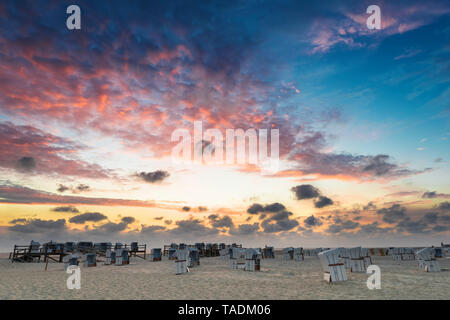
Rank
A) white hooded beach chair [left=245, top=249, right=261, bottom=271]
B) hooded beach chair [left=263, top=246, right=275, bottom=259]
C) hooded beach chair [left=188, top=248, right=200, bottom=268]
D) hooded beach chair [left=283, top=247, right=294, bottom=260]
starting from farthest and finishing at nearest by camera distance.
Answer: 1. hooded beach chair [left=263, top=246, right=275, bottom=259]
2. hooded beach chair [left=283, top=247, right=294, bottom=260]
3. hooded beach chair [left=188, top=248, right=200, bottom=268]
4. white hooded beach chair [left=245, top=249, right=261, bottom=271]

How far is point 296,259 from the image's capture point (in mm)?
38656

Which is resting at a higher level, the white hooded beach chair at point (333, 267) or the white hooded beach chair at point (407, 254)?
the white hooded beach chair at point (333, 267)

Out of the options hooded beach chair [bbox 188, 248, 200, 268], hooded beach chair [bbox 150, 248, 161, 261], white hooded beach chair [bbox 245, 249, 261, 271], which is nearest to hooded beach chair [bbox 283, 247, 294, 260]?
hooded beach chair [bbox 188, 248, 200, 268]

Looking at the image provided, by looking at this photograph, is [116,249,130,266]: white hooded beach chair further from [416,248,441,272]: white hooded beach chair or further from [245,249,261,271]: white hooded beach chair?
[416,248,441,272]: white hooded beach chair

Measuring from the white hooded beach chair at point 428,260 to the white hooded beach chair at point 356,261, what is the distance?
486 centimetres

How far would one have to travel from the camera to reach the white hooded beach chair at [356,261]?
20750 mm

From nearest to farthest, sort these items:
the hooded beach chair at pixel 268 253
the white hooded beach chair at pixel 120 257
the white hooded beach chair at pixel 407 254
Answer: the white hooded beach chair at pixel 120 257, the white hooded beach chair at pixel 407 254, the hooded beach chair at pixel 268 253

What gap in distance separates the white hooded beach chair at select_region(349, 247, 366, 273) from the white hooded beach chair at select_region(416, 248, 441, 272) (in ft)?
16.0

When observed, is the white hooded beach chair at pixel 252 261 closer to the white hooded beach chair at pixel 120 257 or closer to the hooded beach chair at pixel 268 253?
the white hooded beach chair at pixel 120 257

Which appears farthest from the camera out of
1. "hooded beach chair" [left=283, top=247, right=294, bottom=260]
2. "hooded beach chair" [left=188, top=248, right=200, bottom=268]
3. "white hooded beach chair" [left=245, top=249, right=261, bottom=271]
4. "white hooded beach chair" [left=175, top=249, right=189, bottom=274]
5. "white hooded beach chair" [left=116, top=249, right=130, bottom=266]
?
"hooded beach chair" [left=283, top=247, right=294, bottom=260]

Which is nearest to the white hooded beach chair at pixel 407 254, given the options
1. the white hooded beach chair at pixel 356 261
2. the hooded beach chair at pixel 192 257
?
the white hooded beach chair at pixel 356 261

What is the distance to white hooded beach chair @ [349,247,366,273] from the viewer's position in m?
20.8

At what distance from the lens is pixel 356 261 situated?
68.7ft
